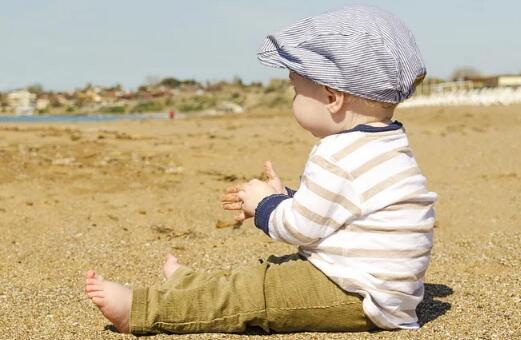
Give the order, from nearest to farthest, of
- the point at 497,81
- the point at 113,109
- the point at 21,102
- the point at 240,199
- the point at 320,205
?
the point at 320,205 < the point at 240,199 < the point at 21,102 < the point at 113,109 < the point at 497,81

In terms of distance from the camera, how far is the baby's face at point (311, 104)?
219cm

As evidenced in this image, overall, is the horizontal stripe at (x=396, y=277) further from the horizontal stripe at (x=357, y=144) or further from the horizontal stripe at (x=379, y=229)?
the horizontal stripe at (x=357, y=144)

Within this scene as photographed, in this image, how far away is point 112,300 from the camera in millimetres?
2145

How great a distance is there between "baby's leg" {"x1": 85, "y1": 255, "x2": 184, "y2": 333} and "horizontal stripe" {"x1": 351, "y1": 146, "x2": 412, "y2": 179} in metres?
0.75

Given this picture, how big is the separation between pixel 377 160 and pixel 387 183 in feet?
0.23

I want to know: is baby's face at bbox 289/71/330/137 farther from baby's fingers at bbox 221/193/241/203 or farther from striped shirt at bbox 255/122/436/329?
baby's fingers at bbox 221/193/241/203

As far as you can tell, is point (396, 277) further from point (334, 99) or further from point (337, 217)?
point (334, 99)

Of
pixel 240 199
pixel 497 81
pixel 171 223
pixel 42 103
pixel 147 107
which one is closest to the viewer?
pixel 240 199

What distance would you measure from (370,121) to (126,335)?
949mm

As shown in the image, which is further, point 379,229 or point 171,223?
point 171,223

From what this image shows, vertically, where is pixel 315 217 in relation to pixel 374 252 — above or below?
above

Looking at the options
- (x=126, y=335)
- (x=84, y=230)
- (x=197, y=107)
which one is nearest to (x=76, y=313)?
(x=126, y=335)

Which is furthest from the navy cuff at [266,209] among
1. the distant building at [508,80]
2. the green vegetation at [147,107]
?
the distant building at [508,80]

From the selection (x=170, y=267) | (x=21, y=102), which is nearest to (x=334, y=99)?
(x=170, y=267)
